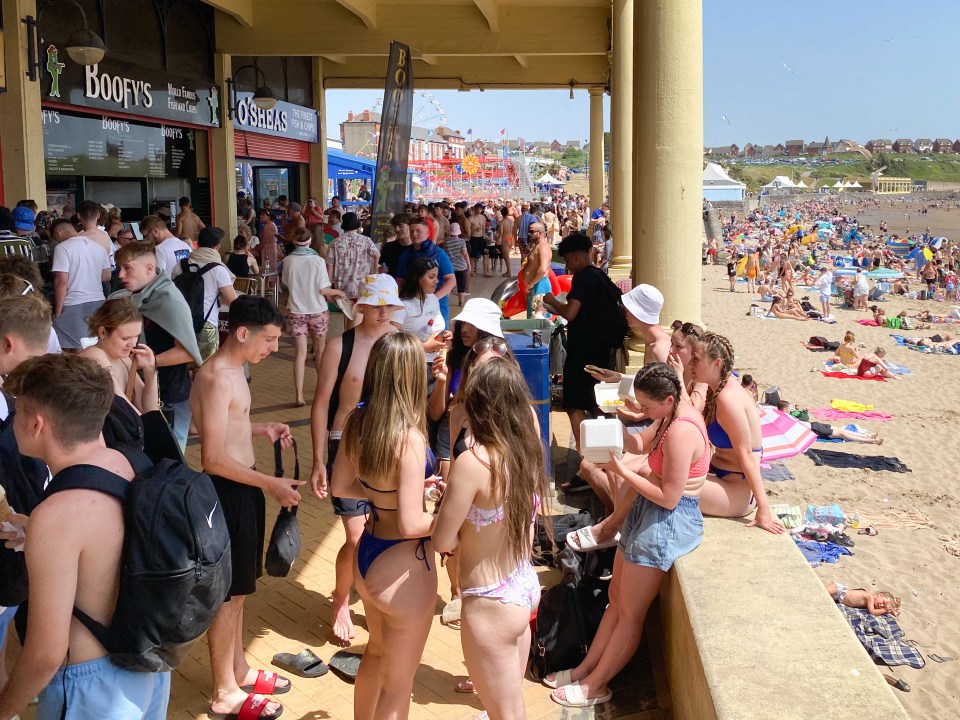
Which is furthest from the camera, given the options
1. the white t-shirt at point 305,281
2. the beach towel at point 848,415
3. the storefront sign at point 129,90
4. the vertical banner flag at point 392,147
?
the beach towel at point 848,415

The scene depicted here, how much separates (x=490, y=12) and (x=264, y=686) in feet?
44.6

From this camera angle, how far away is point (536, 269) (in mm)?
9523

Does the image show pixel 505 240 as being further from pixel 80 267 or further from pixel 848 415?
pixel 80 267

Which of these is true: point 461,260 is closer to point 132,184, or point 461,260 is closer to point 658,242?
point 132,184

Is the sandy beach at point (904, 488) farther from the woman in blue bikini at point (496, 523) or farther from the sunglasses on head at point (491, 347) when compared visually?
the sunglasses on head at point (491, 347)

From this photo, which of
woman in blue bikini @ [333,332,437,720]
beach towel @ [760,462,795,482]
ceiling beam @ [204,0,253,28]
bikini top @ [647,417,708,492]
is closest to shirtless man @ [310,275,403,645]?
woman in blue bikini @ [333,332,437,720]

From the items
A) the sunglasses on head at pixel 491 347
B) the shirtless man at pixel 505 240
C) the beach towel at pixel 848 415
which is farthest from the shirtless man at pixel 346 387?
the shirtless man at pixel 505 240

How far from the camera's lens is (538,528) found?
571 centimetres

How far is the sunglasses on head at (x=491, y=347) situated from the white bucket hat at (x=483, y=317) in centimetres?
41

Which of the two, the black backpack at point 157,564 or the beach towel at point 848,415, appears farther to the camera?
the beach towel at point 848,415

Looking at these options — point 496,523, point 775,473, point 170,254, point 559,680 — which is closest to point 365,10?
point 170,254

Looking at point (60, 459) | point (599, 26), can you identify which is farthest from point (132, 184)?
point (60, 459)

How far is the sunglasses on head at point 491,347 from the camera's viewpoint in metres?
3.96

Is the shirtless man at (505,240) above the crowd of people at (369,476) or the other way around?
above
